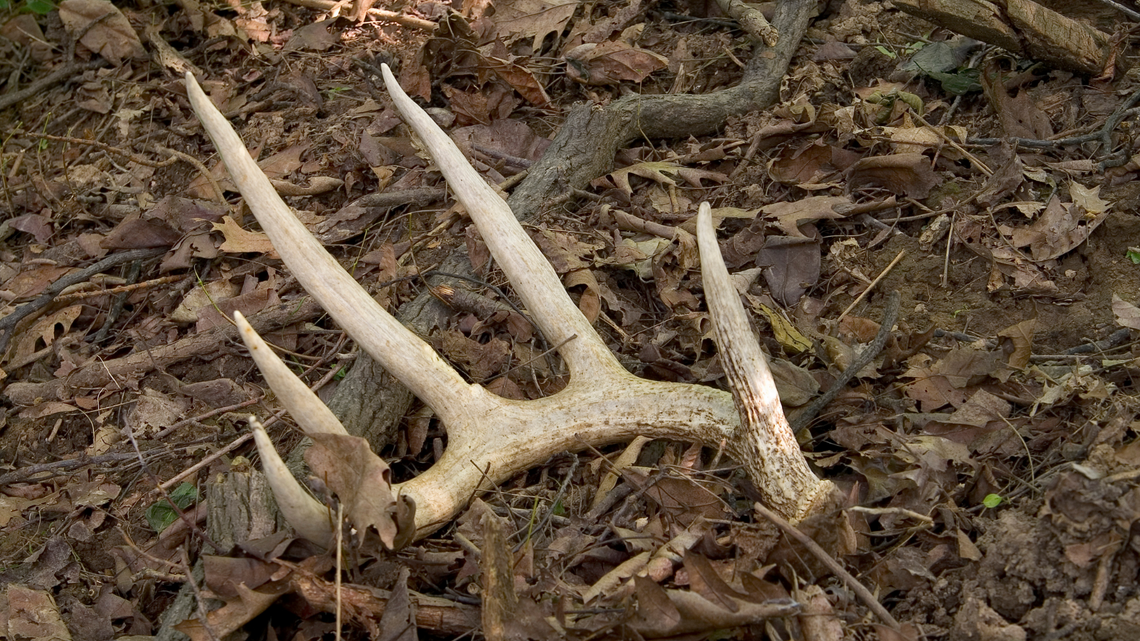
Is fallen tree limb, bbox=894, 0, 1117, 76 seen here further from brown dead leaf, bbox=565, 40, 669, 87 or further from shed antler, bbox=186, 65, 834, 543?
shed antler, bbox=186, 65, 834, 543

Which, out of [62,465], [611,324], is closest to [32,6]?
[62,465]

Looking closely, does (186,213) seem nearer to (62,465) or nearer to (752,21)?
(62,465)

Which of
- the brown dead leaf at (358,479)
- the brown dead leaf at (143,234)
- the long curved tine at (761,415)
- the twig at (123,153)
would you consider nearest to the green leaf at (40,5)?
the twig at (123,153)

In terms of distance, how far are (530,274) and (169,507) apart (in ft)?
4.87

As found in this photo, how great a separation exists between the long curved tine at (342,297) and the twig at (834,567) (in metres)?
0.97

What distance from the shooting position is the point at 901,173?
3.32 m

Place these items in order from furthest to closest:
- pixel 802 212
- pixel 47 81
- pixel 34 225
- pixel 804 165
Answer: pixel 47 81
pixel 34 225
pixel 804 165
pixel 802 212

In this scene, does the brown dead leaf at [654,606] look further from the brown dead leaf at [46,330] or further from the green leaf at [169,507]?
the brown dead leaf at [46,330]

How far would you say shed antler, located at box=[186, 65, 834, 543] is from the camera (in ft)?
7.34

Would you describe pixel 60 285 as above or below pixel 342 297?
below

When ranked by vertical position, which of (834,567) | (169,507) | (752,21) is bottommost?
(169,507)

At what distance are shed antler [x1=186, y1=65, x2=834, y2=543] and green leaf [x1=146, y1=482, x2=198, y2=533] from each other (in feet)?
2.95

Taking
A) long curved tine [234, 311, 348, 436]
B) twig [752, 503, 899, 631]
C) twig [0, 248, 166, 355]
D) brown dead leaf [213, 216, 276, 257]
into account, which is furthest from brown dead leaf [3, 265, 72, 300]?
twig [752, 503, 899, 631]

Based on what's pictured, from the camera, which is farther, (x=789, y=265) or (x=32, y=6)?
(x=32, y=6)
